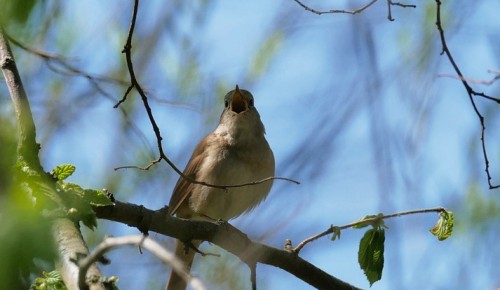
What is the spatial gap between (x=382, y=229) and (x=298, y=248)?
1.41 feet

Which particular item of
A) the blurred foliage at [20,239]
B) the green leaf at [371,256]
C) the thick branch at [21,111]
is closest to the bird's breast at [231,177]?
the green leaf at [371,256]

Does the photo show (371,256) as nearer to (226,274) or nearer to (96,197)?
(226,274)

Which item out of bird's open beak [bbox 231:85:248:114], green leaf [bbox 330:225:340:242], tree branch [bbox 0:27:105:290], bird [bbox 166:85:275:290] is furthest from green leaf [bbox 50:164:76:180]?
bird's open beak [bbox 231:85:248:114]

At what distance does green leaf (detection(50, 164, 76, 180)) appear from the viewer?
3.00 meters

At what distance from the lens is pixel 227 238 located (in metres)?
3.79

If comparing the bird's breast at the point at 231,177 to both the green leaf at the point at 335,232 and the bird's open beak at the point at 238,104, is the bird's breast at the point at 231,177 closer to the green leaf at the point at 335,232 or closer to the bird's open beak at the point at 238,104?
the bird's open beak at the point at 238,104

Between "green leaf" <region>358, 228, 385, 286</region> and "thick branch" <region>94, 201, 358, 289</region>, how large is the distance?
0.30m

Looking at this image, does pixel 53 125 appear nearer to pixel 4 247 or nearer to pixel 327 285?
pixel 327 285

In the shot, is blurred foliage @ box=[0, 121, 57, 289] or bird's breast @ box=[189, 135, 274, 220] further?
bird's breast @ box=[189, 135, 274, 220]

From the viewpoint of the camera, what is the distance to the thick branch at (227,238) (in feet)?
11.0

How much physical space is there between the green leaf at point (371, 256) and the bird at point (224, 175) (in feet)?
6.23

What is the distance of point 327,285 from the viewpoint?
12.3ft

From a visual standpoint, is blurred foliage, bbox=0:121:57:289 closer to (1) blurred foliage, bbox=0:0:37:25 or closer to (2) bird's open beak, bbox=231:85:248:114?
(1) blurred foliage, bbox=0:0:37:25

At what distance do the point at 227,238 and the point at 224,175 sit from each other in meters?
1.64
